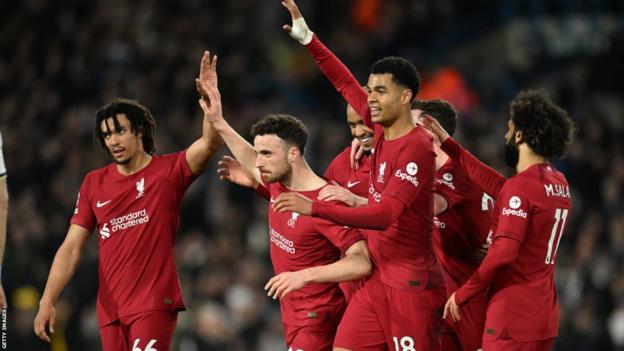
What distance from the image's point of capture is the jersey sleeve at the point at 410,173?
7.29 meters

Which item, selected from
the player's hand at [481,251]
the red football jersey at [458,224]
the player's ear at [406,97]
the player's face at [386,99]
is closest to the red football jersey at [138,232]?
the player's face at [386,99]

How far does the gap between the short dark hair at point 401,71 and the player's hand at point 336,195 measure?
0.76m

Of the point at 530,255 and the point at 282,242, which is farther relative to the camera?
the point at 282,242

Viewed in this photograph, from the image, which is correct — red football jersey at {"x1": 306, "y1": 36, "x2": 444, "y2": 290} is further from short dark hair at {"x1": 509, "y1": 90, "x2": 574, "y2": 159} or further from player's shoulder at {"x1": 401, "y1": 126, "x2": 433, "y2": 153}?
short dark hair at {"x1": 509, "y1": 90, "x2": 574, "y2": 159}

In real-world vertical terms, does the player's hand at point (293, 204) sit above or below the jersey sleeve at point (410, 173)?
below

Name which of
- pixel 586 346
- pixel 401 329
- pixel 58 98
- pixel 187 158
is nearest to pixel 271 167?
pixel 187 158

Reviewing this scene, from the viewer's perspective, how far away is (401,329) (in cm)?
751

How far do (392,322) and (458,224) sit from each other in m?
1.01

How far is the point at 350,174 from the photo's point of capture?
28.0 ft

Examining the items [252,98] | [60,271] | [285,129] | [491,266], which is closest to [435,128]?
[285,129]

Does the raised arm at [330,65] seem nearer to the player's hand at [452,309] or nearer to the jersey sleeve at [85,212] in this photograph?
the player's hand at [452,309]

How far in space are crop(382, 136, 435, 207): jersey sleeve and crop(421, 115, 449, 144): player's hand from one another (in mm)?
394

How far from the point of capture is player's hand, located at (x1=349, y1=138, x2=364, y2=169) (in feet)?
Result: 27.7

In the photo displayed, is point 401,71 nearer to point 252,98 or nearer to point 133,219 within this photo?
point 133,219
